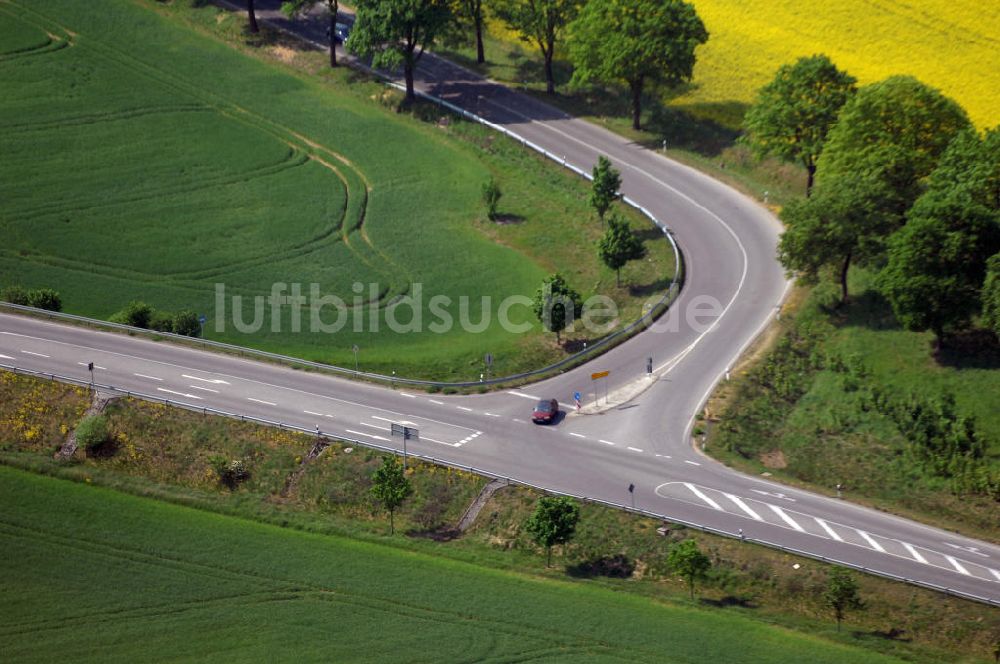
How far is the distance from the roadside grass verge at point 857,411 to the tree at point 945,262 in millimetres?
3635

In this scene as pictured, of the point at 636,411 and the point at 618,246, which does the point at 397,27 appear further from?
the point at 636,411

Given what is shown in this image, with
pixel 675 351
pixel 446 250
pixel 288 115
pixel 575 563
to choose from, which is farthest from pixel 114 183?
pixel 575 563

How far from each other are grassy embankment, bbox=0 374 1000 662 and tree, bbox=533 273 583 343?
61.4 feet

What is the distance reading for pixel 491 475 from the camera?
6975cm

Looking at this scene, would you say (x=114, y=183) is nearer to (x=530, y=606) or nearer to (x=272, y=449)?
(x=272, y=449)

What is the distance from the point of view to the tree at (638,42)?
113812 mm

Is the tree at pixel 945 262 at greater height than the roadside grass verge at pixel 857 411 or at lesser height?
greater

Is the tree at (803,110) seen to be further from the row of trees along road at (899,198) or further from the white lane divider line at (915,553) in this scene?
the white lane divider line at (915,553)

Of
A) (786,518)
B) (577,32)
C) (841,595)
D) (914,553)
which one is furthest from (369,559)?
(577,32)

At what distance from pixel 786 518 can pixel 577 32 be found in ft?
229

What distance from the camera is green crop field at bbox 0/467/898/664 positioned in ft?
185

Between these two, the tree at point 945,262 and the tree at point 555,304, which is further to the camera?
the tree at point 555,304

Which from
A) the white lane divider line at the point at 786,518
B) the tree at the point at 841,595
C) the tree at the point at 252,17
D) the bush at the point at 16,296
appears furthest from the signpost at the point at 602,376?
the tree at the point at 252,17

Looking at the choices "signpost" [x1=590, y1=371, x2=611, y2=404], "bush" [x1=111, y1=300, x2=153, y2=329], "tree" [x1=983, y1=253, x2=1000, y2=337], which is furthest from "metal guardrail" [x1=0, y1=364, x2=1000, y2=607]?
"tree" [x1=983, y1=253, x2=1000, y2=337]
